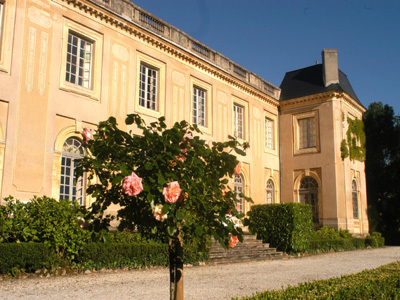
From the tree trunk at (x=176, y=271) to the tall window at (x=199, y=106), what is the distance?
13.9 metres

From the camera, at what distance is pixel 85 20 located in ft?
44.2

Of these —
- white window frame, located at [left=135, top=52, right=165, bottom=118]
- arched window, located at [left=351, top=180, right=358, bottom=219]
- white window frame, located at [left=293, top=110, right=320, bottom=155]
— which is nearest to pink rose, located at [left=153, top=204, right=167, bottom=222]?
white window frame, located at [left=135, top=52, right=165, bottom=118]

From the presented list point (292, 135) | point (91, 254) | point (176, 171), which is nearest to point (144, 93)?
point (91, 254)

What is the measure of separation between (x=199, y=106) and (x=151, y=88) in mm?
3119

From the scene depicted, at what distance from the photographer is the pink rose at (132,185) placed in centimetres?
334

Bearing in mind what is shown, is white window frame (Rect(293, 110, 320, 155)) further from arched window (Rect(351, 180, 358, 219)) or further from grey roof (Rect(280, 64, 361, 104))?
arched window (Rect(351, 180, 358, 219))

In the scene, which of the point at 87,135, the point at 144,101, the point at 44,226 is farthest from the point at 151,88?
the point at 87,135

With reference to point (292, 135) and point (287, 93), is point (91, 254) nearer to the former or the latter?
point (292, 135)

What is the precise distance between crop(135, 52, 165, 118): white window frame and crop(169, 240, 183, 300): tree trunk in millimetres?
11284

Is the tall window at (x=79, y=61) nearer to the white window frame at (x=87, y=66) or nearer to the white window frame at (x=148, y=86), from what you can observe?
the white window frame at (x=87, y=66)

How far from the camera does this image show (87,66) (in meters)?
13.6

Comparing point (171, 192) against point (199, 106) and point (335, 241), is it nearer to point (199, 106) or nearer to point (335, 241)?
point (199, 106)

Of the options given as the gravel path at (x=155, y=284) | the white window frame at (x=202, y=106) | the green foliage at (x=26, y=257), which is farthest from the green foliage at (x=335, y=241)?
the green foliage at (x=26, y=257)

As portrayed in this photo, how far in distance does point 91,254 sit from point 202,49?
1181cm
